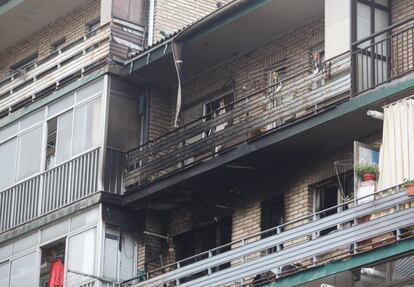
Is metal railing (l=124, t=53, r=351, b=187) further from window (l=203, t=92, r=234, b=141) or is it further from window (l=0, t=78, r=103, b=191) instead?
window (l=0, t=78, r=103, b=191)

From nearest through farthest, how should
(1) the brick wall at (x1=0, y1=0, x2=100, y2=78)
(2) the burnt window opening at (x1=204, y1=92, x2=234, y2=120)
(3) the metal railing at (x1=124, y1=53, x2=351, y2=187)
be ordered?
(3) the metal railing at (x1=124, y1=53, x2=351, y2=187)
(2) the burnt window opening at (x1=204, y1=92, x2=234, y2=120)
(1) the brick wall at (x1=0, y1=0, x2=100, y2=78)

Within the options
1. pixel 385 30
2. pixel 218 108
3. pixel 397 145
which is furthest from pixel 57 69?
pixel 397 145

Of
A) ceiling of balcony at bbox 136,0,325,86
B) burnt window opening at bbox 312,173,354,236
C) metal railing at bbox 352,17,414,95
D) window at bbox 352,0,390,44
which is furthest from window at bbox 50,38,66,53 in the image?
metal railing at bbox 352,17,414,95

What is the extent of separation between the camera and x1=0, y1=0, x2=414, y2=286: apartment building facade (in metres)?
26.5

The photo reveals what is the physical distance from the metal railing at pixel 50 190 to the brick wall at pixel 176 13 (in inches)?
146

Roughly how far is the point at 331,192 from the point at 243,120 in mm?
2476

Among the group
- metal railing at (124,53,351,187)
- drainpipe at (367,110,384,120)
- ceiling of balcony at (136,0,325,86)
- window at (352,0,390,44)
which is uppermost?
ceiling of balcony at (136,0,325,86)

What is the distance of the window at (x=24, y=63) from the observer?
39.2 meters

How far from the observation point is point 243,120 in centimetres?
3028

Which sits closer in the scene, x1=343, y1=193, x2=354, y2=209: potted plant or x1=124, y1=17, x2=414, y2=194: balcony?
x1=343, y1=193, x2=354, y2=209: potted plant

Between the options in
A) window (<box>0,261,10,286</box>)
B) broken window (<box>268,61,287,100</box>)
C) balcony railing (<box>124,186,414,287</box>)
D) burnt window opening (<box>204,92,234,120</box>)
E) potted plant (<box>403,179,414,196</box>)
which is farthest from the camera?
window (<box>0,261,10,286</box>)

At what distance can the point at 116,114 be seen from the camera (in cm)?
3325

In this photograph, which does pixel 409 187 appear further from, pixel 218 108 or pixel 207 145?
pixel 218 108

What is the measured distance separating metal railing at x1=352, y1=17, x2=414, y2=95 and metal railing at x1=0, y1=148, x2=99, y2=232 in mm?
7606
